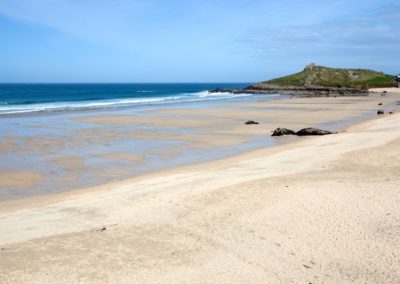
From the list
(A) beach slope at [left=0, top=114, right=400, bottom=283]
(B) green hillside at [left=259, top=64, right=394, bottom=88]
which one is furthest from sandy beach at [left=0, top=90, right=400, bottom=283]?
(B) green hillside at [left=259, top=64, right=394, bottom=88]

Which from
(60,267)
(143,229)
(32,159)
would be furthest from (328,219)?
(32,159)

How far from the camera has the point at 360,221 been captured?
8.56 m

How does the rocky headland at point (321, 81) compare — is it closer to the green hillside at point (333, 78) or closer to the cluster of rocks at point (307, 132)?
the green hillside at point (333, 78)

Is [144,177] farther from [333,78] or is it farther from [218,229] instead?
[333,78]

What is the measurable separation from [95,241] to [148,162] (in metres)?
9.18

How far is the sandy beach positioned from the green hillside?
101258 millimetres

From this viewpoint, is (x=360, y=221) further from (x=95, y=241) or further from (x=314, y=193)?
(x=95, y=241)

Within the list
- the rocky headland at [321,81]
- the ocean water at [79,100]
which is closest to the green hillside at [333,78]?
the rocky headland at [321,81]

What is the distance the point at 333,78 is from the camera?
121 meters

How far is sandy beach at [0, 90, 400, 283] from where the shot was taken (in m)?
6.71

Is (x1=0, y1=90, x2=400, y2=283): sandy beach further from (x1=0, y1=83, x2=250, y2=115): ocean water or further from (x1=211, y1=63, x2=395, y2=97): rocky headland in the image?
(x1=211, y1=63, x2=395, y2=97): rocky headland

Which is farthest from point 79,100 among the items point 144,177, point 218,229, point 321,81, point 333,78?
point 333,78

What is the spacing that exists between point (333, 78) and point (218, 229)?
119282 mm

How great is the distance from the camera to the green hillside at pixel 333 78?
112m
